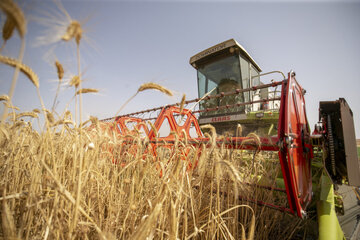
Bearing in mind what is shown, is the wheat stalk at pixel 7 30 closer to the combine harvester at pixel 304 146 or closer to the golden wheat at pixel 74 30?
the golden wheat at pixel 74 30

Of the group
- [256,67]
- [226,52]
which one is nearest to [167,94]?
[226,52]

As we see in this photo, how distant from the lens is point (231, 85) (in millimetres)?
5074

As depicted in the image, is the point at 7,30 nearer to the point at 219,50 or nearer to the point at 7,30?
the point at 7,30

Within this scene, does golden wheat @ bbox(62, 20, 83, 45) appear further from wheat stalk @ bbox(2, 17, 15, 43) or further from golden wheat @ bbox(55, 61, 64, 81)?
golden wheat @ bbox(55, 61, 64, 81)

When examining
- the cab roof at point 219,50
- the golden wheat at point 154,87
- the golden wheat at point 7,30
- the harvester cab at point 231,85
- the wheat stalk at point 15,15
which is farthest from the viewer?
the harvester cab at point 231,85

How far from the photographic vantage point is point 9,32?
0.57 meters

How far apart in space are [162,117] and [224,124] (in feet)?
10.2

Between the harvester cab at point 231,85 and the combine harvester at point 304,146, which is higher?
the harvester cab at point 231,85

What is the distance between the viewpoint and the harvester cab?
4426 mm

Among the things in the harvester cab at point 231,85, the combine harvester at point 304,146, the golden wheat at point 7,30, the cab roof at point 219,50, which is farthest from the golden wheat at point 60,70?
the cab roof at point 219,50

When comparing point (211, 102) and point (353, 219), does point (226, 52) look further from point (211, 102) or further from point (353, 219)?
point (353, 219)

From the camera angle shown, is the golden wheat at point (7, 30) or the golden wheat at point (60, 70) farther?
the golden wheat at point (60, 70)

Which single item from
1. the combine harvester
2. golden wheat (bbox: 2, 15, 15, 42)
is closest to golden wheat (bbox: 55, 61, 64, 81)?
golden wheat (bbox: 2, 15, 15, 42)

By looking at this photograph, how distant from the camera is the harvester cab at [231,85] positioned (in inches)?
174
